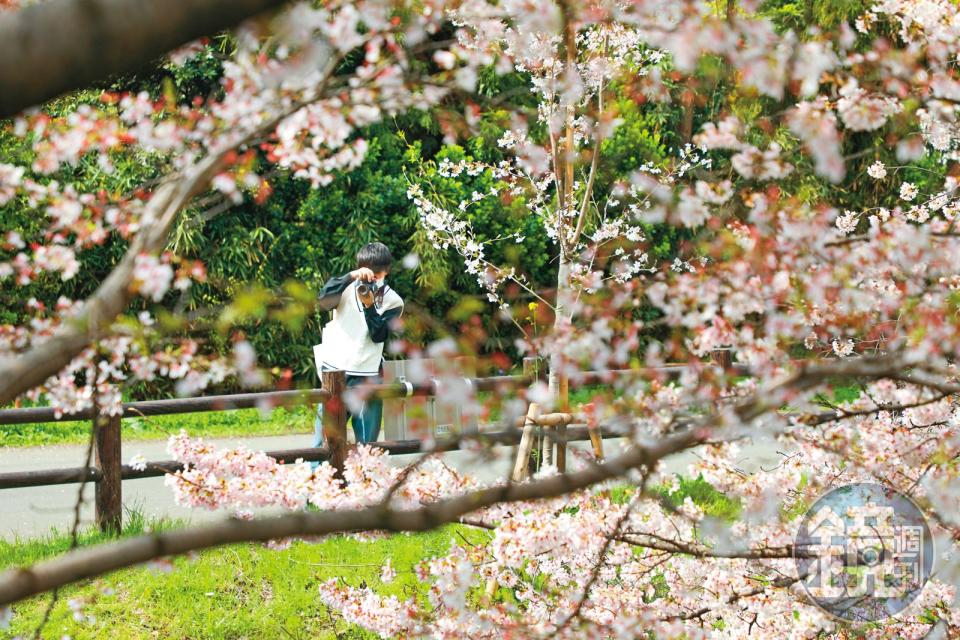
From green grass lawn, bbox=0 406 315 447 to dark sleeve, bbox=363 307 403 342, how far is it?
299cm

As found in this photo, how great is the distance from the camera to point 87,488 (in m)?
5.76

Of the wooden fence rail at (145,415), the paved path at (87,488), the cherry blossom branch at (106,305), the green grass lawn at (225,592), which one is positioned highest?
the cherry blossom branch at (106,305)

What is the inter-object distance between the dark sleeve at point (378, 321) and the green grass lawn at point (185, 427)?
299 cm

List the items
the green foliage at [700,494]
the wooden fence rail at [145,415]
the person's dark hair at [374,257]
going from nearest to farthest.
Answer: the wooden fence rail at [145,415], the green foliage at [700,494], the person's dark hair at [374,257]

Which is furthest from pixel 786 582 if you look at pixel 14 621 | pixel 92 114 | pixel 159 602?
pixel 14 621

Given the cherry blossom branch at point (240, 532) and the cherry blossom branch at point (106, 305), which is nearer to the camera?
the cherry blossom branch at point (240, 532)

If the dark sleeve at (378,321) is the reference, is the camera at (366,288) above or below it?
above

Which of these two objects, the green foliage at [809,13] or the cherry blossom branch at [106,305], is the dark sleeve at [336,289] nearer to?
the cherry blossom branch at [106,305]

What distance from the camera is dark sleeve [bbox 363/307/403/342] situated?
19.7 feet

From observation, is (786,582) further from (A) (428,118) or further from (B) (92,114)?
(A) (428,118)

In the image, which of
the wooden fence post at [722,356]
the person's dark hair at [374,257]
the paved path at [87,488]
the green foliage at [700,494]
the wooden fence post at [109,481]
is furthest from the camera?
the person's dark hair at [374,257]

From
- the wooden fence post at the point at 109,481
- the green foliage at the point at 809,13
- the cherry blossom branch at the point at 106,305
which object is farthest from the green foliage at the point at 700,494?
the green foliage at the point at 809,13

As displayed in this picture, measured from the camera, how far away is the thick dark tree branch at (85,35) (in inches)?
39.1

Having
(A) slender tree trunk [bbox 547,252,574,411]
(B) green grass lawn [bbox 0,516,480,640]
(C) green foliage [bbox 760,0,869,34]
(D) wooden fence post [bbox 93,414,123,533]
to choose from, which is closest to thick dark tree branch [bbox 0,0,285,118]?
(A) slender tree trunk [bbox 547,252,574,411]
